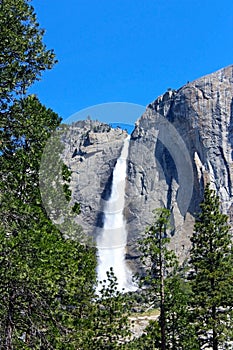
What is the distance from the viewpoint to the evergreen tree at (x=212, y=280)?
71.7 ft

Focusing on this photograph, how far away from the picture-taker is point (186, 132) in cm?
9169

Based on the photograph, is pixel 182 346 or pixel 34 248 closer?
pixel 34 248

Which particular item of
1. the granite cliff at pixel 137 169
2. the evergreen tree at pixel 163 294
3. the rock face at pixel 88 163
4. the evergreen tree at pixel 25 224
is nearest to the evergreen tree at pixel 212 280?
the evergreen tree at pixel 163 294

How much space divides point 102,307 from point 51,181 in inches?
487

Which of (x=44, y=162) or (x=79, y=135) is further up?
(x=79, y=135)

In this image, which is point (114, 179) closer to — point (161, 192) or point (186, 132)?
point (161, 192)

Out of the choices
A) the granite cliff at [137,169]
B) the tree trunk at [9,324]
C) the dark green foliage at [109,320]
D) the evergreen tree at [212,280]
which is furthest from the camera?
the evergreen tree at [212,280]

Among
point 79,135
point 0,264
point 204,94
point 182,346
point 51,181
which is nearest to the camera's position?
point 0,264

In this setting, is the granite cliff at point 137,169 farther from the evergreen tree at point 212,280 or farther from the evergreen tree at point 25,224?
the evergreen tree at point 212,280

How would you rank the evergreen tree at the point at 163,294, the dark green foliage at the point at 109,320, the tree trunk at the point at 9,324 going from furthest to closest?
the dark green foliage at the point at 109,320 < the evergreen tree at the point at 163,294 < the tree trunk at the point at 9,324

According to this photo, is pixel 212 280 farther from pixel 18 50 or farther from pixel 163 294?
pixel 18 50

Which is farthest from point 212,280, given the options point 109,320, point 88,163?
point 88,163

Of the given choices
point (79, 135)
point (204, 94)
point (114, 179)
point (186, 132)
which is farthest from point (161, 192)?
point (204, 94)

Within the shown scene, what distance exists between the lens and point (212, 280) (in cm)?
2341
